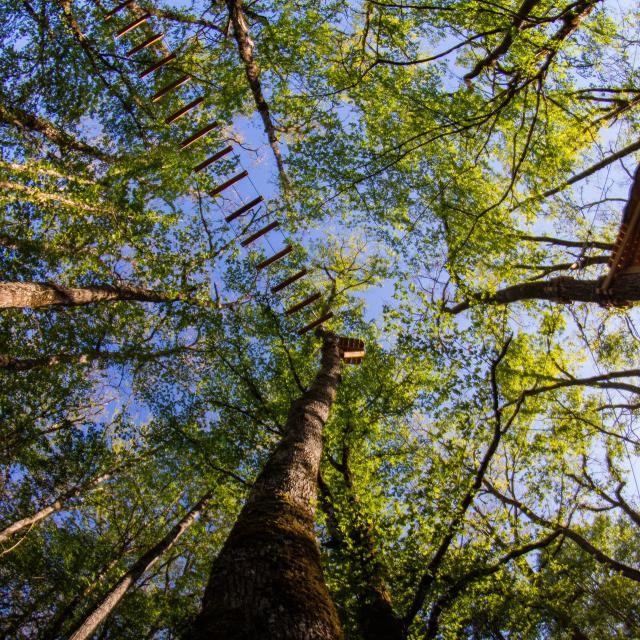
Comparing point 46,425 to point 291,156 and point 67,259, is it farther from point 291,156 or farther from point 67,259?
point 291,156

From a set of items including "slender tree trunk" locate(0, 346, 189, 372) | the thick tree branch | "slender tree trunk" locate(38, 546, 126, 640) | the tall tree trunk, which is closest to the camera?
the tall tree trunk

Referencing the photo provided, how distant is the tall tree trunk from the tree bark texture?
568 cm

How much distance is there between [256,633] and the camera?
195cm

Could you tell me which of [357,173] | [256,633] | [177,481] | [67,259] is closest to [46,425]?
[177,481]

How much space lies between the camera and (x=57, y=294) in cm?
732

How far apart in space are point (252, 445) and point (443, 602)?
503 cm

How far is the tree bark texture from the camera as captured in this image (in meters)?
6.40

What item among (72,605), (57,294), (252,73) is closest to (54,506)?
(72,605)

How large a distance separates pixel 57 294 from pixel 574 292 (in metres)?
9.34

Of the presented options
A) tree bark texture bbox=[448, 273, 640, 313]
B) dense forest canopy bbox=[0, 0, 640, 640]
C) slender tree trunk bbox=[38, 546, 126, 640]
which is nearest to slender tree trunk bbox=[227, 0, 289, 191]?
dense forest canopy bbox=[0, 0, 640, 640]

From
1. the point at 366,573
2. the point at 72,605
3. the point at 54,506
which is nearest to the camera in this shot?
the point at 366,573

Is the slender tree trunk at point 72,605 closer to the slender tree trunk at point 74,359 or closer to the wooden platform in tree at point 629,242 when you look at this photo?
the slender tree trunk at point 74,359

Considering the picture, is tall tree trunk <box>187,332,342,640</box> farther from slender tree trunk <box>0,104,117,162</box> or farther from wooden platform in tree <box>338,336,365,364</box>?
slender tree trunk <box>0,104,117,162</box>

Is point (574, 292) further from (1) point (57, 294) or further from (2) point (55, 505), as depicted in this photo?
(2) point (55, 505)
